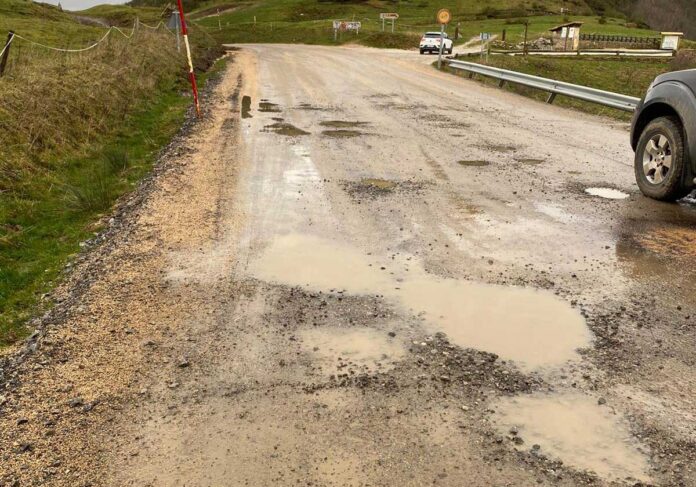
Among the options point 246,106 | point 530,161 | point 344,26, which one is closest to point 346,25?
point 344,26

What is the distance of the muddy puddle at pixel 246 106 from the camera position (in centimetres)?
1220

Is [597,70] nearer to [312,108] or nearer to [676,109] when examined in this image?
[312,108]

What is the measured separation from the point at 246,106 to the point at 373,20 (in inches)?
2549

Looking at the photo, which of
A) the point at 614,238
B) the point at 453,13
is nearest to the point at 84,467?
the point at 614,238

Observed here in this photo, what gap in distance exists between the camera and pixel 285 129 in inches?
418

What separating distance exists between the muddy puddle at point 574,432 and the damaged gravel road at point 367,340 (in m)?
0.01

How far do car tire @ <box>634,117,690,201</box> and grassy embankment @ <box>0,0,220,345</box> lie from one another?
6.26 metres

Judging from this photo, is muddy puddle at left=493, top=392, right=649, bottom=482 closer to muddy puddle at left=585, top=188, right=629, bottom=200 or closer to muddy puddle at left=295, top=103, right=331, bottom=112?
muddy puddle at left=585, top=188, right=629, bottom=200

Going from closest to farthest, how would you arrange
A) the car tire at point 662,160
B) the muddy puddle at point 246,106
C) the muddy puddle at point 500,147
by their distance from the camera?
the car tire at point 662,160
the muddy puddle at point 500,147
the muddy puddle at point 246,106

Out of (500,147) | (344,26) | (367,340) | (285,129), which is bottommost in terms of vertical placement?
(367,340)

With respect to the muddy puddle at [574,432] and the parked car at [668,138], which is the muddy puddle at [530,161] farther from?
the muddy puddle at [574,432]

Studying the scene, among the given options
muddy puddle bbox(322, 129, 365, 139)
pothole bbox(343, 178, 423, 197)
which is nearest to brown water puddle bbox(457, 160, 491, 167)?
pothole bbox(343, 178, 423, 197)

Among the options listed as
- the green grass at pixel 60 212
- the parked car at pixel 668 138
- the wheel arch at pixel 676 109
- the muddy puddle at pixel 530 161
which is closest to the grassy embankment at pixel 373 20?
the muddy puddle at pixel 530 161

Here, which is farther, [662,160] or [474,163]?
[474,163]
